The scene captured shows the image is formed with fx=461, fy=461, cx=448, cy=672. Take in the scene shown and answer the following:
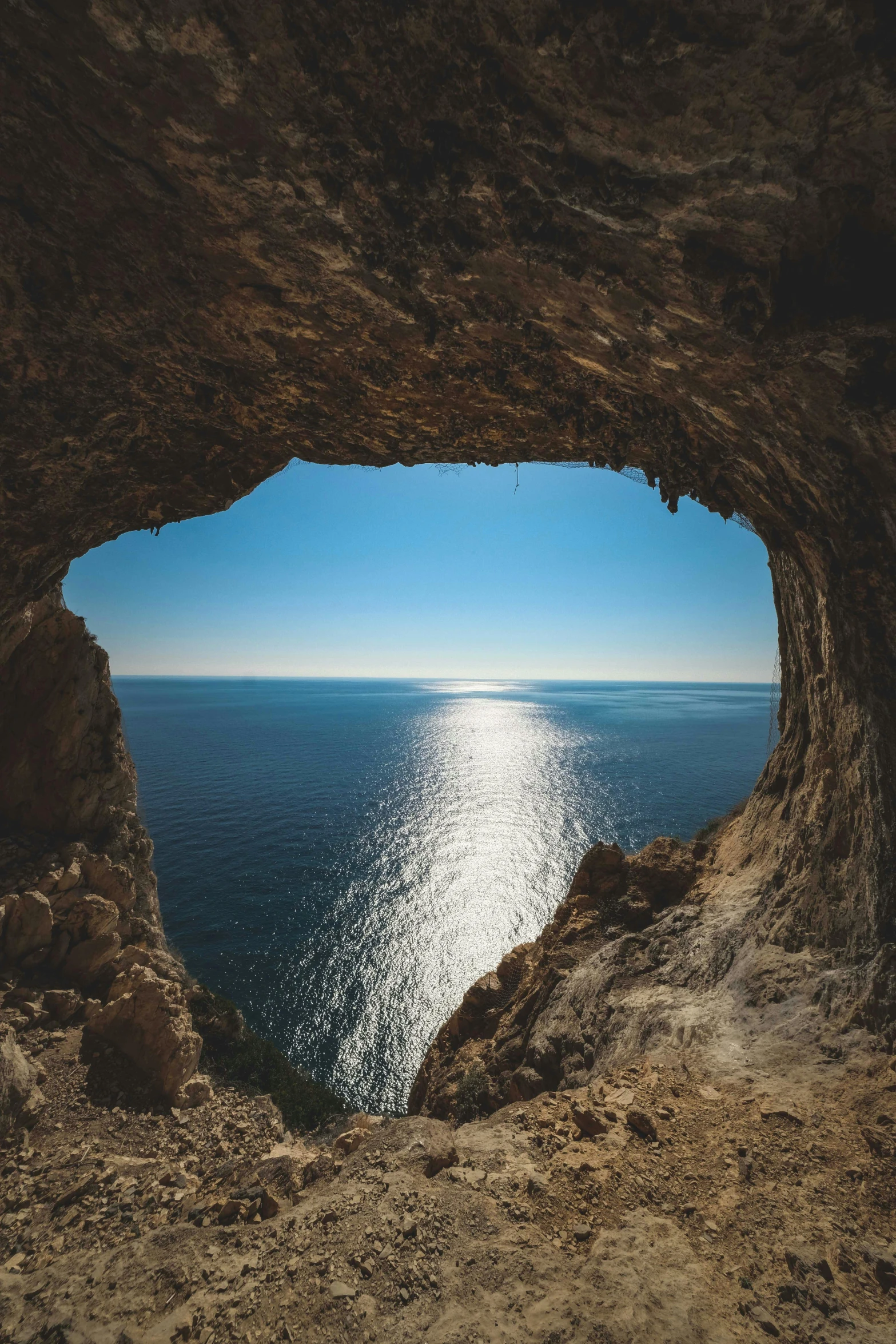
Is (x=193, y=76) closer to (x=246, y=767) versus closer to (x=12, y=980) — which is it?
(x=12, y=980)

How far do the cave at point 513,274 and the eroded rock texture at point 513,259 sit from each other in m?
0.03

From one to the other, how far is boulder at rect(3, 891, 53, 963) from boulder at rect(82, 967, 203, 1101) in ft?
11.1

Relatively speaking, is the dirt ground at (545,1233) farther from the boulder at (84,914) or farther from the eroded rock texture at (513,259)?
the boulder at (84,914)

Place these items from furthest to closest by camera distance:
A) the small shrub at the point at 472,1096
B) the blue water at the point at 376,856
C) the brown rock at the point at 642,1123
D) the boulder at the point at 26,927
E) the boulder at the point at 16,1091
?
1. the blue water at the point at 376,856
2. the boulder at the point at 26,927
3. the boulder at the point at 16,1091
4. the small shrub at the point at 472,1096
5. the brown rock at the point at 642,1123

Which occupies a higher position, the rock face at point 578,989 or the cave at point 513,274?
the cave at point 513,274

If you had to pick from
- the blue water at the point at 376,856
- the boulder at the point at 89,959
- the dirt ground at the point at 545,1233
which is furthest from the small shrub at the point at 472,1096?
the blue water at the point at 376,856

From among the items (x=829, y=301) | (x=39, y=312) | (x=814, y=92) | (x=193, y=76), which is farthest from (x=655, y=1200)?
(x=39, y=312)

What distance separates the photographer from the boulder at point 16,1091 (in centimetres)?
1062

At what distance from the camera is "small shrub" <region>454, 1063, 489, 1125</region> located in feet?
33.3

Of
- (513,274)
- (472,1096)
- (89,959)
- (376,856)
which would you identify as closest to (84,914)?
(89,959)

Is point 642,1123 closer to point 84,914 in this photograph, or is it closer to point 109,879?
Answer: point 84,914

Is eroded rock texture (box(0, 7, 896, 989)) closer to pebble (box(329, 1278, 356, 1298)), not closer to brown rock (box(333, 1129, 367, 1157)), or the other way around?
pebble (box(329, 1278, 356, 1298))

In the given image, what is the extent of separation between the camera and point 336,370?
7.82m

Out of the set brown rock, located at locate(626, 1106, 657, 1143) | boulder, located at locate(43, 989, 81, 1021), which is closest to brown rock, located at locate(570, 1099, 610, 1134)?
brown rock, located at locate(626, 1106, 657, 1143)
